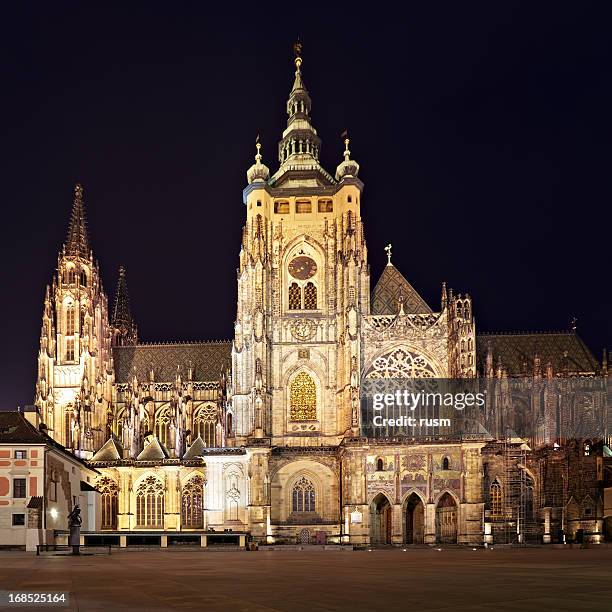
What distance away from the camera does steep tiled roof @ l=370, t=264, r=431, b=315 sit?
295 feet

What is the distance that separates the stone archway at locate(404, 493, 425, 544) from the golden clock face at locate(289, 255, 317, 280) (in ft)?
73.3

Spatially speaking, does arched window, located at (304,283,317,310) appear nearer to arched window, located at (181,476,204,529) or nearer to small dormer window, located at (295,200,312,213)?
small dormer window, located at (295,200,312,213)

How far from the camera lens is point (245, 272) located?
87.7 metres

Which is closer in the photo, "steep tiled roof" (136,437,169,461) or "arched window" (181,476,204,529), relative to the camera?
"arched window" (181,476,204,529)

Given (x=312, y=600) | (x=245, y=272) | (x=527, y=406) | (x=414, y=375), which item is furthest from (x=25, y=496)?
(x=312, y=600)

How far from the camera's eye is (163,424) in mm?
98938

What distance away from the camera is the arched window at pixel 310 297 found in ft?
292

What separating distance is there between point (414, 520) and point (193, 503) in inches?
836

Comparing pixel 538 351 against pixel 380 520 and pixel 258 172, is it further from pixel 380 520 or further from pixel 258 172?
pixel 258 172

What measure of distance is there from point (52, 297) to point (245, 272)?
939 inches

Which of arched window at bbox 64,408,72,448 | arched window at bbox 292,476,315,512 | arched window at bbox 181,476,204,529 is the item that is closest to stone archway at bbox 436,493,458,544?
arched window at bbox 292,476,315,512

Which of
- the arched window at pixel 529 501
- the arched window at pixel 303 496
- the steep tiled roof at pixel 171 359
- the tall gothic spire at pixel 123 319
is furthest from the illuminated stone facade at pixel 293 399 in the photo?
the tall gothic spire at pixel 123 319

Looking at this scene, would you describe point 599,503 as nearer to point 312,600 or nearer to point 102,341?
point 102,341

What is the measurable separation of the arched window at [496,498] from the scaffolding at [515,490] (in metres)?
0.51
